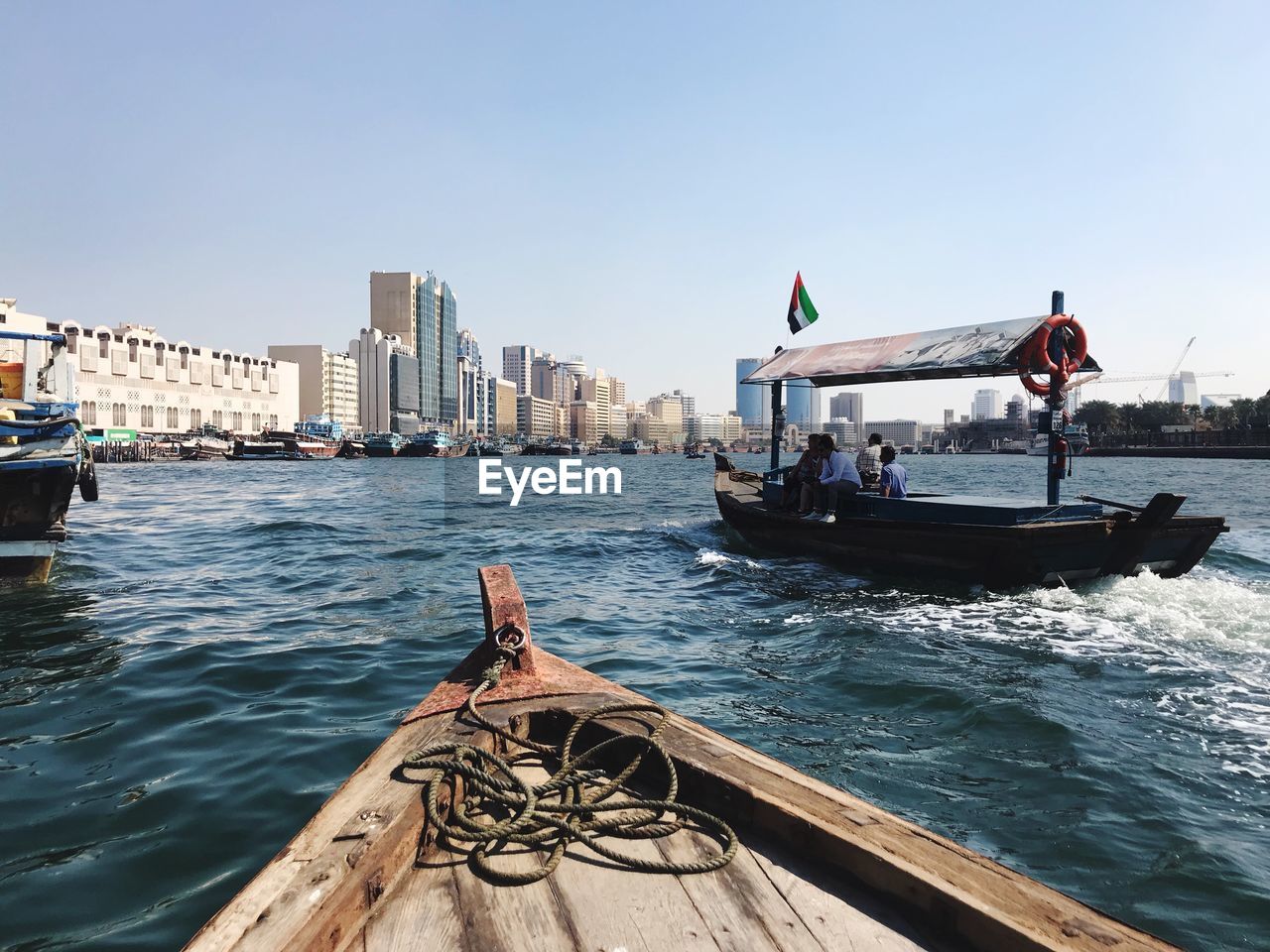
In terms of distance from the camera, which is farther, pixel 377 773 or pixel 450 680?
pixel 450 680

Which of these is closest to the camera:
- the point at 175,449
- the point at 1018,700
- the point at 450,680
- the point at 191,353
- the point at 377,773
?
the point at 377,773

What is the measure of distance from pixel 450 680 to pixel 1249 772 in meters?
5.85

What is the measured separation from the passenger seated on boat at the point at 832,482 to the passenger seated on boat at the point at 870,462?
2374 mm

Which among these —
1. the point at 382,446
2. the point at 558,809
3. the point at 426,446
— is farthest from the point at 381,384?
the point at 558,809

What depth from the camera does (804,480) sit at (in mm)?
15078

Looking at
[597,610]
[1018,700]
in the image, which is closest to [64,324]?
[597,610]

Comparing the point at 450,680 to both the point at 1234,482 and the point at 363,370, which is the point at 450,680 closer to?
the point at 1234,482

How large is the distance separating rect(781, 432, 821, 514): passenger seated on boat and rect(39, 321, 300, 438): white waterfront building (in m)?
91.7

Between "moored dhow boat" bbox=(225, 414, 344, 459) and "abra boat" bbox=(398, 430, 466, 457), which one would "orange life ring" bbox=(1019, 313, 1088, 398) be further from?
"abra boat" bbox=(398, 430, 466, 457)

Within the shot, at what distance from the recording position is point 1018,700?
6.89 meters

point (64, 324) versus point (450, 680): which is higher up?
point (64, 324)

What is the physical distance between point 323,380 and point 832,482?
539ft

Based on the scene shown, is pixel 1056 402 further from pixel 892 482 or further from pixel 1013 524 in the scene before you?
pixel 892 482

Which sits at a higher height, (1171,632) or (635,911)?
(635,911)
